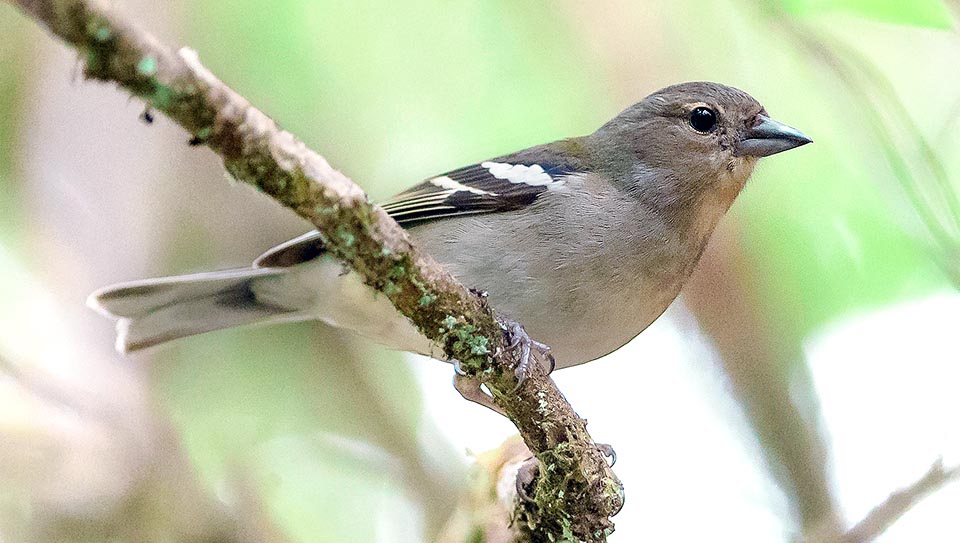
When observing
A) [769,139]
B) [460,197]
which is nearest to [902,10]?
[769,139]

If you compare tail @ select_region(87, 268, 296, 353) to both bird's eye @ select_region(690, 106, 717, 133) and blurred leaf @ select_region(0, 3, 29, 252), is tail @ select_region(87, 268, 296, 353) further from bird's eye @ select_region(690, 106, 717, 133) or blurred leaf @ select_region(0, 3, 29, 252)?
bird's eye @ select_region(690, 106, 717, 133)

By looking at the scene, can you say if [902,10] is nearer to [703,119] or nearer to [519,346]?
[703,119]

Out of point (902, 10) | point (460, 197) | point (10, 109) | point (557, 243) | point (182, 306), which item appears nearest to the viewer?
point (902, 10)

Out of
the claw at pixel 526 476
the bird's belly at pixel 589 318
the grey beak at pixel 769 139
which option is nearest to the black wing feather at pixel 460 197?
the bird's belly at pixel 589 318

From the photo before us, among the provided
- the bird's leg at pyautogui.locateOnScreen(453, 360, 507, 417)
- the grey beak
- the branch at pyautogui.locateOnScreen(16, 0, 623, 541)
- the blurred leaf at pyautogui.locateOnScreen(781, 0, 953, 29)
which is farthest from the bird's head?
the branch at pyautogui.locateOnScreen(16, 0, 623, 541)

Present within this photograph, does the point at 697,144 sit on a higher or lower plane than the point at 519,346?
higher

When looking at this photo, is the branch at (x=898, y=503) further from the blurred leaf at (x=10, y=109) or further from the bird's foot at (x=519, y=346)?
the blurred leaf at (x=10, y=109)

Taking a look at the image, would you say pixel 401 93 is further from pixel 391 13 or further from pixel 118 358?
pixel 118 358
